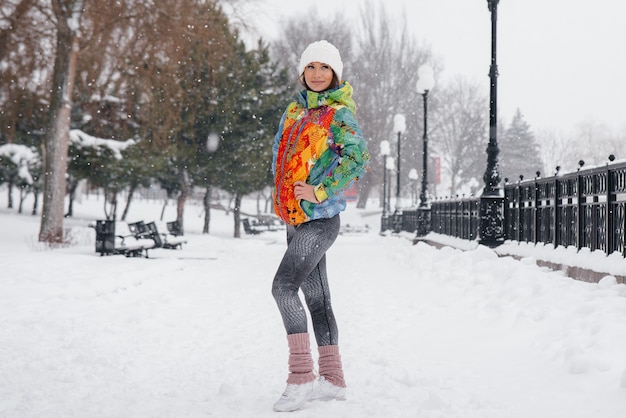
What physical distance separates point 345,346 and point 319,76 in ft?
9.00

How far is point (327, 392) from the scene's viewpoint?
372cm

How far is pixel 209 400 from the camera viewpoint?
3834 millimetres

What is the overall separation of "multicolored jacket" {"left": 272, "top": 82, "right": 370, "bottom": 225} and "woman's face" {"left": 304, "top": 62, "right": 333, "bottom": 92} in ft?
0.17

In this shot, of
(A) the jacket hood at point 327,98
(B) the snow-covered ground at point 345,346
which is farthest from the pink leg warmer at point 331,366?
(A) the jacket hood at point 327,98

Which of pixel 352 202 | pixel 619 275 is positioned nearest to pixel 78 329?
pixel 619 275

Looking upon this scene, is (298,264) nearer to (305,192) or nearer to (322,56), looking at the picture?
(305,192)

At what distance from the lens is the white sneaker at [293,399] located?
349cm

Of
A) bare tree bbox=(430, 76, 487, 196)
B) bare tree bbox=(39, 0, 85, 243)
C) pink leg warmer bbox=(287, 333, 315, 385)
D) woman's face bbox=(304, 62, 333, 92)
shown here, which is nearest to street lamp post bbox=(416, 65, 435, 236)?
bare tree bbox=(39, 0, 85, 243)

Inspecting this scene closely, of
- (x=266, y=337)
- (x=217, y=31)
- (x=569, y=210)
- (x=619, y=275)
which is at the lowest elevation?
(x=266, y=337)

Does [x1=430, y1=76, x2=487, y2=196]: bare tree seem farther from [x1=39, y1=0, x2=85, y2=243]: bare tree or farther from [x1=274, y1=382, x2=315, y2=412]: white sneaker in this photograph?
[x1=274, y1=382, x2=315, y2=412]: white sneaker

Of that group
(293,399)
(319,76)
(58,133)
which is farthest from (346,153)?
(58,133)

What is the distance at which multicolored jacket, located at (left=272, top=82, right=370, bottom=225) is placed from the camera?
3.52m

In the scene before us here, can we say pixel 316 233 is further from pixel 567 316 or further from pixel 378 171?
pixel 378 171

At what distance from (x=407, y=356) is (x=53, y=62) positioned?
16.4 m
